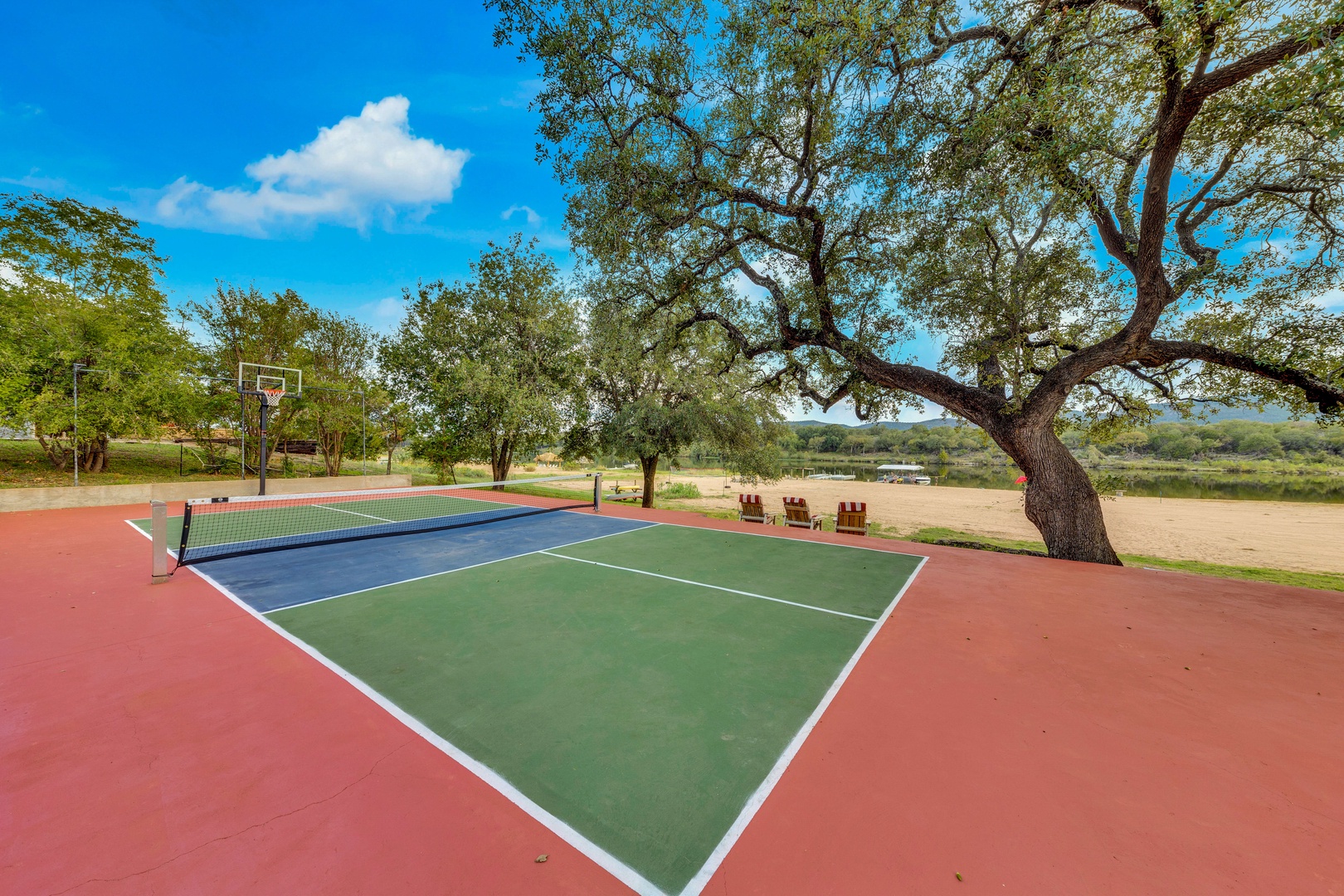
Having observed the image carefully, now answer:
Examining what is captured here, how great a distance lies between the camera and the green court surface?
8.47 ft

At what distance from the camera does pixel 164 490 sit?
14070 mm

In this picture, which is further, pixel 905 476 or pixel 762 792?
pixel 905 476

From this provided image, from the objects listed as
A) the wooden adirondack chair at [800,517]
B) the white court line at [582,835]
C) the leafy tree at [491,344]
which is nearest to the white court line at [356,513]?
the leafy tree at [491,344]

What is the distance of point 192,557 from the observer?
7.44 m

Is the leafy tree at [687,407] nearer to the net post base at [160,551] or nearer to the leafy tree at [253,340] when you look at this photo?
the net post base at [160,551]

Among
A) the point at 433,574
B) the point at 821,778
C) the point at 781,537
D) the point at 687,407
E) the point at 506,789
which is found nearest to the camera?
the point at 506,789

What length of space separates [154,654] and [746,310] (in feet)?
40.6

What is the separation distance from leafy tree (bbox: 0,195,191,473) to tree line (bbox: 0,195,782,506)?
1.7 inches

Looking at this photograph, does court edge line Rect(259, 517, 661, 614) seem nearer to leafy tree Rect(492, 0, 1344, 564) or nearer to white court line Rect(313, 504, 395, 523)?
white court line Rect(313, 504, 395, 523)

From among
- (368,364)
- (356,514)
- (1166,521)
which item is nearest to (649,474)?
(356,514)

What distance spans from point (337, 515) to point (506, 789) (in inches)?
495

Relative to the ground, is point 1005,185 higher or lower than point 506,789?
higher

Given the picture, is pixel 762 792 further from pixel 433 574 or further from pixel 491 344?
pixel 491 344

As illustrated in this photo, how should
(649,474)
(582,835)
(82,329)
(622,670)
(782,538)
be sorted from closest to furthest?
(582,835) < (622,670) < (782,538) < (82,329) < (649,474)
